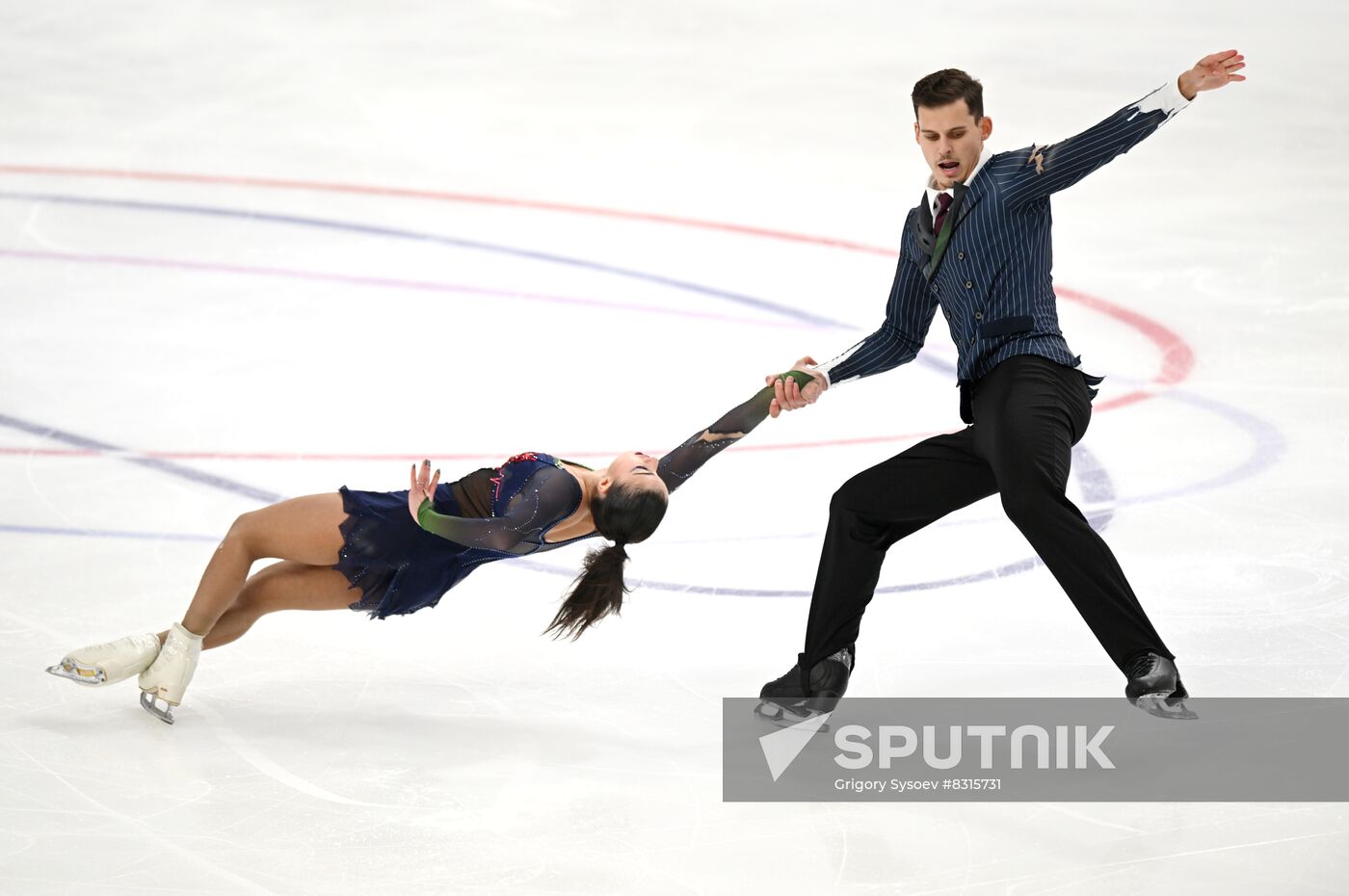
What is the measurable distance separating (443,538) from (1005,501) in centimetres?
129

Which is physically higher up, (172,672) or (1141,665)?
(1141,665)

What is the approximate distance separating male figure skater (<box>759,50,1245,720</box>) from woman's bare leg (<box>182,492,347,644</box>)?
1.13 m

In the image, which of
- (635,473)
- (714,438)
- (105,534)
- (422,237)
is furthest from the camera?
(422,237)

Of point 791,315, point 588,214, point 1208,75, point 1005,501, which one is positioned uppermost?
point 588,214

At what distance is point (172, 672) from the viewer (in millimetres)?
4055

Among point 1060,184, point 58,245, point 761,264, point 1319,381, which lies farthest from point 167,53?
point 1060,184

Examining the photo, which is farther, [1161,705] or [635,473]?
[635,473]

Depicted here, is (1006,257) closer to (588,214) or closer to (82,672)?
(82,672)

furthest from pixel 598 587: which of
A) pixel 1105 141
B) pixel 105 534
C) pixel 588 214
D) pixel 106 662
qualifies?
pixel 588 214

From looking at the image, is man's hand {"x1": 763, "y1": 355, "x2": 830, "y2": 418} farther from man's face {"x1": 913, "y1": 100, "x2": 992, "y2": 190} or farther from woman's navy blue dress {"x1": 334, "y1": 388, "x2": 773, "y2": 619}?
man's face {"x1": 913, "y1": 100, "x2": 992, "y2": 190}

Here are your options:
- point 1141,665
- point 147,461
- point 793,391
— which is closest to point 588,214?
point 147,461

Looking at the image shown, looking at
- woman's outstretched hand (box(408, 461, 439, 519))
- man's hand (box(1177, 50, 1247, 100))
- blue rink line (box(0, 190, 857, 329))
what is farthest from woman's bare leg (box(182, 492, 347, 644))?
blue rink line (box(0, 190, 857, 329))

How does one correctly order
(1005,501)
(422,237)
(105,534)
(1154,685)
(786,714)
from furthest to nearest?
1. (422,237)
2. (105,534)
3. (786,714)
4. (1005,501)
5. (1154,685)

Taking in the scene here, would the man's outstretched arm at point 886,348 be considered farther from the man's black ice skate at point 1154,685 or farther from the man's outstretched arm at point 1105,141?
the man's black ice skate at point 1154,685
